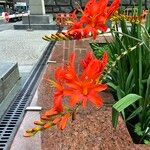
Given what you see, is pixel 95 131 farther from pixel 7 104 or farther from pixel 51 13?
pixel 51 13

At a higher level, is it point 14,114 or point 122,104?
point 122,104

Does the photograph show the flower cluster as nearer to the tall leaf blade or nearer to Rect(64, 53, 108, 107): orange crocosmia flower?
Rect(64, 53, 108, 107): orange crocosmia flower

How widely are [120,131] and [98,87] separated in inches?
39.0

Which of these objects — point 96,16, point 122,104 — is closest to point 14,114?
point 122,104

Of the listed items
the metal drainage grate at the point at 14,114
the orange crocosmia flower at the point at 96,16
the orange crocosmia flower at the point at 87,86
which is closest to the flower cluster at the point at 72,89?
the orange crocosmia flower at the point at 87,86

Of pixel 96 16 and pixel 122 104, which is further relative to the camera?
pixel 122 104

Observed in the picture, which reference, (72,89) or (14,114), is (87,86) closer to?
(72,89)

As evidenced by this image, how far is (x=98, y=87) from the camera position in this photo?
3.30 feet

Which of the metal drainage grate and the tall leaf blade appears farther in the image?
the metal drainage grate

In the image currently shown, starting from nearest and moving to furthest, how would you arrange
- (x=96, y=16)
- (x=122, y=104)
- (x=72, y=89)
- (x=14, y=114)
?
(x=72, y=89), (x=96, y=16), (x=122, y=104), (x=14, y=114)

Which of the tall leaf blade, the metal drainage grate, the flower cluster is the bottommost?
the metal drainage grate

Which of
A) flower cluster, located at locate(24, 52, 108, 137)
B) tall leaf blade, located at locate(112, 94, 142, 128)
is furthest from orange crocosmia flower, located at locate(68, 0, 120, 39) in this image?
tall leaf blade, located at locate(112, 94, 142, 128)

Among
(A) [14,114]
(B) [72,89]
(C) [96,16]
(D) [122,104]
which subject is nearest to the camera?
(B) [72,89]

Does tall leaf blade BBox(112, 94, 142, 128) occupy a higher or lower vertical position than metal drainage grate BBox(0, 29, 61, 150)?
higher
